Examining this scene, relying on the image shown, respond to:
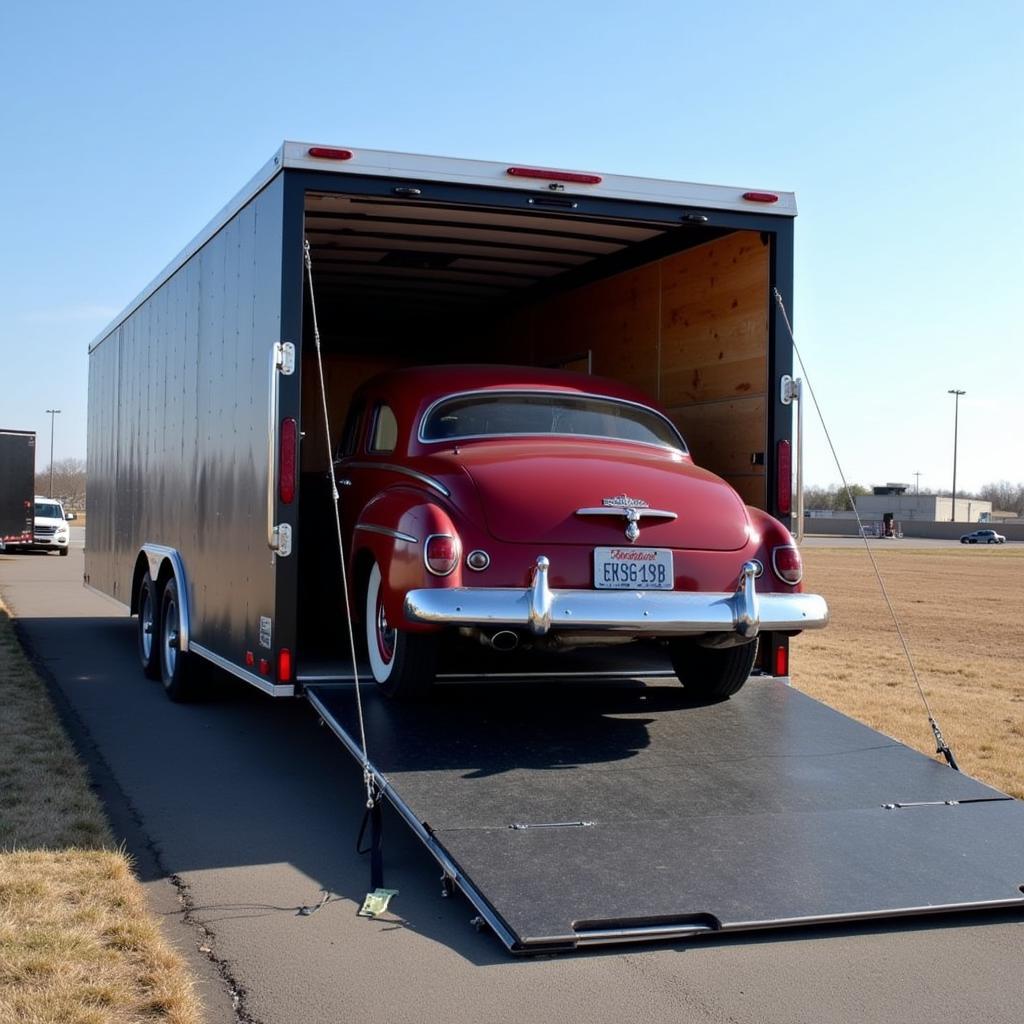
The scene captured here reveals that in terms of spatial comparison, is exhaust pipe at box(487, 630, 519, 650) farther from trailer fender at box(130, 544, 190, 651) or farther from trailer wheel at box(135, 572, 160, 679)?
trailer wheel at box(135, 572, 160, 679)

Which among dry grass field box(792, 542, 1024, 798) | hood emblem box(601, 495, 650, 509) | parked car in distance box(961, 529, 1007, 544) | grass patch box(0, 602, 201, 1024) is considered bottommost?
parked car in distance box(961, 529, 1007, 544)

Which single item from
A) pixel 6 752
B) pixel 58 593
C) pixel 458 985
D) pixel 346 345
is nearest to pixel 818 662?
pixel 346 345

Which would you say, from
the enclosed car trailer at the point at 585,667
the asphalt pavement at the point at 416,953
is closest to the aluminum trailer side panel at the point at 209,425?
the enclosed car trailer at the point at 585,667

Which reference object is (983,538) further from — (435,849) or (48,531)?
(435,849)

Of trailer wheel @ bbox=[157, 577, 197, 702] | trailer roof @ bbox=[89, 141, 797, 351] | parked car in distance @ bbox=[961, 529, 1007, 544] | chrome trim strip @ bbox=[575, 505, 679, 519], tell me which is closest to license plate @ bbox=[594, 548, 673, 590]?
chrome trim strip @ bbox=[575, 505, 679, 519]

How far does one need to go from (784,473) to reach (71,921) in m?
4.64

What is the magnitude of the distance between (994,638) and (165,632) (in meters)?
10.9

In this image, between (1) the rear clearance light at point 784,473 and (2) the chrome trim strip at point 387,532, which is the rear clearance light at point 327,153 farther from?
(1) the rear clearance light at point 784,473

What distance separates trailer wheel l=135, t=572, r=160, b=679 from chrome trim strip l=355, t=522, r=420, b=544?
11.8 ft

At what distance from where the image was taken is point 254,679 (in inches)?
270

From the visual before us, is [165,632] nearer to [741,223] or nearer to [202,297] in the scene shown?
[202,297]

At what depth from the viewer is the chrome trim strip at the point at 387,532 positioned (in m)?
5.99

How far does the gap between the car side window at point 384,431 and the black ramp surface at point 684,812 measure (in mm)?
1518

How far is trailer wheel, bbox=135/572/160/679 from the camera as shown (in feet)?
32.3
